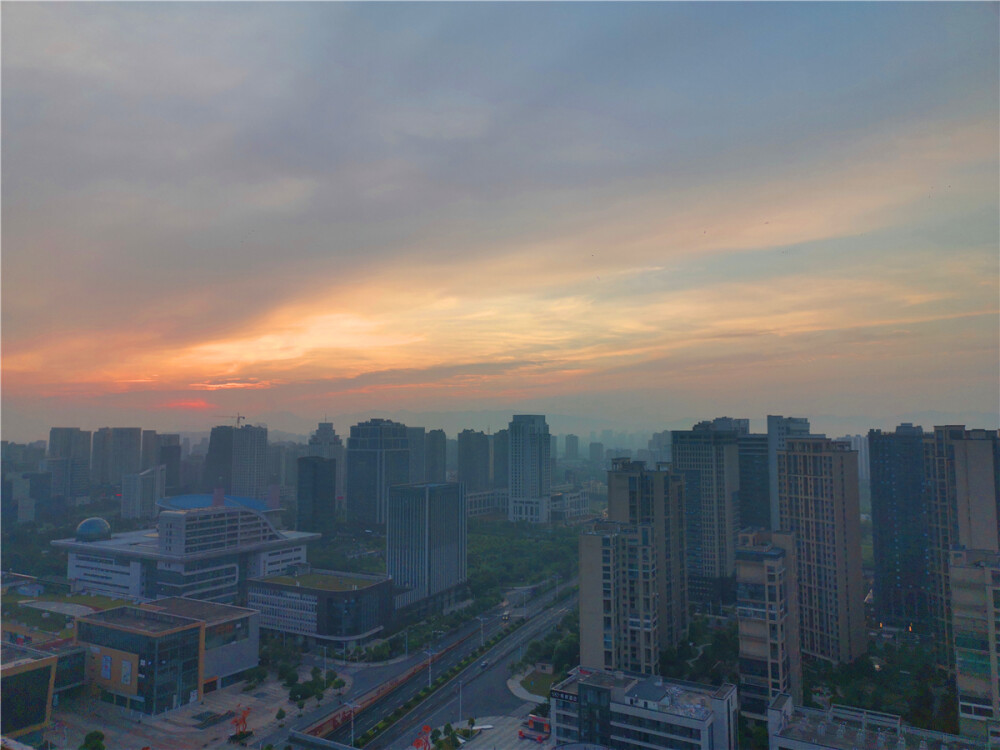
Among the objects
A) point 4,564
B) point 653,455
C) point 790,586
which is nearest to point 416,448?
point 653,455

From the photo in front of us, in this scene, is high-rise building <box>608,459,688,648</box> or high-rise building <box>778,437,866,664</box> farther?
high-rise building <box>608,459,688,648</box>

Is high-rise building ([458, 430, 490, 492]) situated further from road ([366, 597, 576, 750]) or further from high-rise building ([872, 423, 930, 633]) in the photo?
high-rise building ([872, 423, 930, 633])

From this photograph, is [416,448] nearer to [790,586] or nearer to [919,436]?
[919,436]

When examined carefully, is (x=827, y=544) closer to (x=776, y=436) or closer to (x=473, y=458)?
(x=776, y=436)

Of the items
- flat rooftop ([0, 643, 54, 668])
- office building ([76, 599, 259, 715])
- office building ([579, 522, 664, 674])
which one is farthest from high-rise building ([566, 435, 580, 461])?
flat rooftop ([0, 643, 54, 668])

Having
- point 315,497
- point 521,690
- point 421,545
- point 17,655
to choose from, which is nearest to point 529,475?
point 315,497

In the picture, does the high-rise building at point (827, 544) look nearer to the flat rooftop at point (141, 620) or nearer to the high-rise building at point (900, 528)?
the high-rise building at point (900, 528)

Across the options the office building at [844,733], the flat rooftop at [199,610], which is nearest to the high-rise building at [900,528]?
the office building at [844,733]
